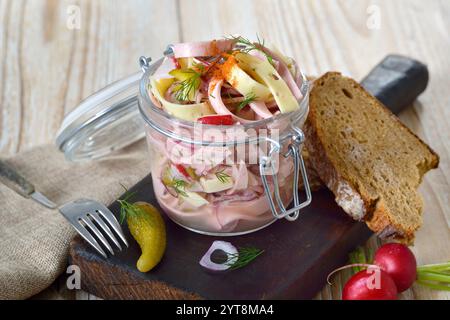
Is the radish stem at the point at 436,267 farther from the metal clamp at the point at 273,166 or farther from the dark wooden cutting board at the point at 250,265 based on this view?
the metal clamp at the point at 273,166

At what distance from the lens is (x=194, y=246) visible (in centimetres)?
239

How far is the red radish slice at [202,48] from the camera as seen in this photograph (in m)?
2.30

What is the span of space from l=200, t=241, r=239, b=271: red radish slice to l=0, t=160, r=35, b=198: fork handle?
85 cm

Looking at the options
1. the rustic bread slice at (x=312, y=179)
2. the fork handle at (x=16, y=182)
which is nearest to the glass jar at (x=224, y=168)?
the rustic bread slice at (x=312, y=179)

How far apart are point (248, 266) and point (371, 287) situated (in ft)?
1.27

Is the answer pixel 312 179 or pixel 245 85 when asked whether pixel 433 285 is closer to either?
pixel 312 179

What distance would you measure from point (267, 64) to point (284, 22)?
2082mm

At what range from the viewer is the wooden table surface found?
3.53 meters

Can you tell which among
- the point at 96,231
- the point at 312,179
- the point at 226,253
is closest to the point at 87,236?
the point at 96,231

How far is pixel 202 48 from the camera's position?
7.55 feet

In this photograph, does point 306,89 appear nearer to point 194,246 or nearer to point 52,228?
point 194,246

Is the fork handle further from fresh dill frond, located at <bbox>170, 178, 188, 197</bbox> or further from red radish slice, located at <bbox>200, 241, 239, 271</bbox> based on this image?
red radish slice, located at <bbox>200, 241, 239, 271</bbox>

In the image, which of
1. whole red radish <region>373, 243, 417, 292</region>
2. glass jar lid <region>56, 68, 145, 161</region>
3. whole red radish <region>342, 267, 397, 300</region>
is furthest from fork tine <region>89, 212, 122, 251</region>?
whole red radish <region>373, 243, 417, 292</region>
